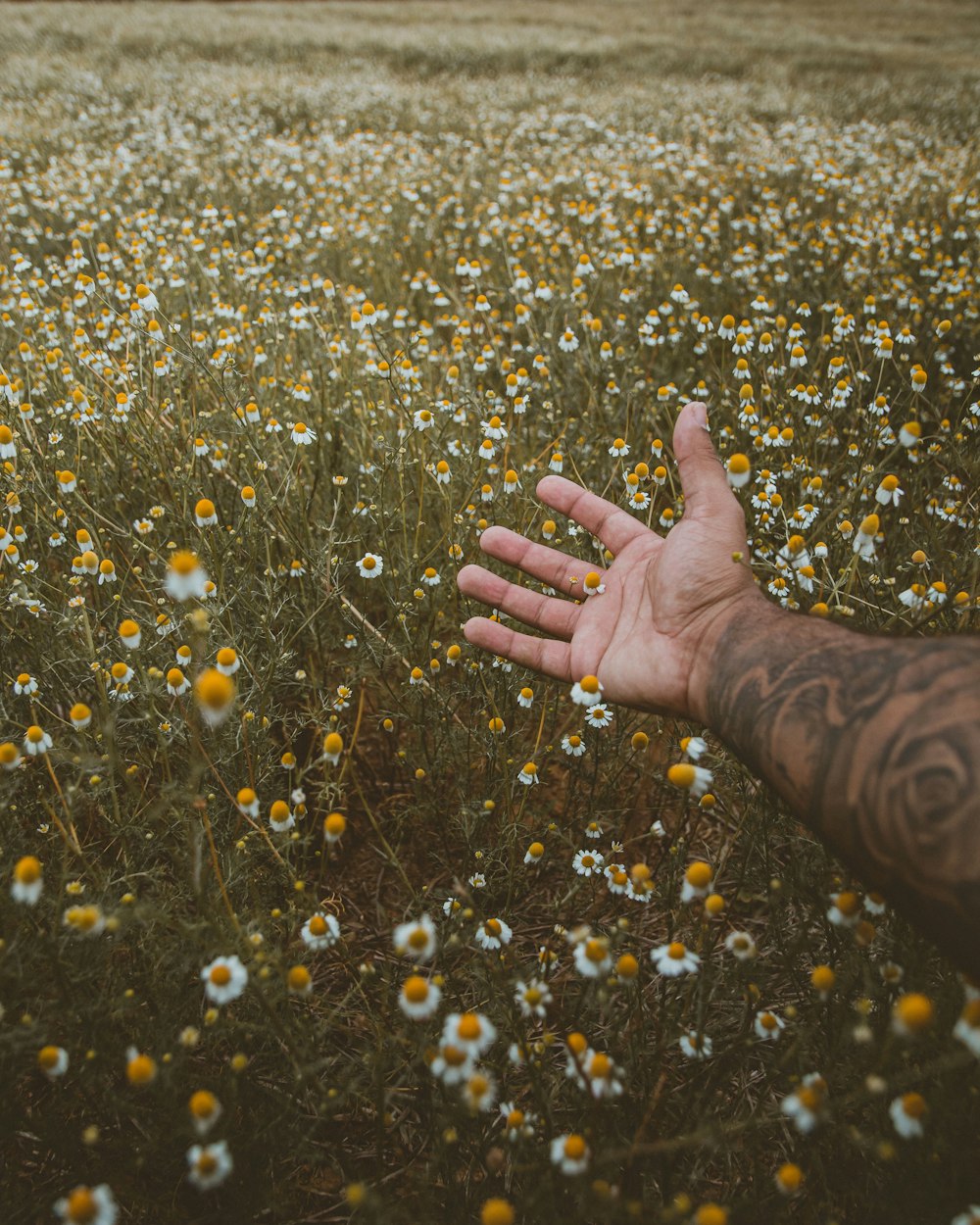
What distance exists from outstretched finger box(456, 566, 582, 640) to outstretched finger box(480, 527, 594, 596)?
110mm

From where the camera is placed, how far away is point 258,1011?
1736 mm

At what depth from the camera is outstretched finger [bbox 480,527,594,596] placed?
2549 millimetres

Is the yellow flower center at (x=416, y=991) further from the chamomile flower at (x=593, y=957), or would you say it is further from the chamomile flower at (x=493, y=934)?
the chamomile flower at (x=493, y=934)

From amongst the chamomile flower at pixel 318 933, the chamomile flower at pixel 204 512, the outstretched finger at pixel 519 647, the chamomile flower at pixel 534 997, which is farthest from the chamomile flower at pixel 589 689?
the chamomile flower at pixel 204 512

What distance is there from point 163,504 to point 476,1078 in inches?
103

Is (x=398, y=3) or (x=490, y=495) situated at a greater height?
(x=398, y=3)

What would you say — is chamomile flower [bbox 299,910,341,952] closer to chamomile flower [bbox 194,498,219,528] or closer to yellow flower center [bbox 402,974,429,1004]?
yellow flower center [bbox 402,974,429,1004]

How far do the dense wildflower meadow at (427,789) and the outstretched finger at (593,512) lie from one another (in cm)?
11

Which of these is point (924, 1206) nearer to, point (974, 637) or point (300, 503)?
point (974, 637)

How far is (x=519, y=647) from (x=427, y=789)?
0.64 meters

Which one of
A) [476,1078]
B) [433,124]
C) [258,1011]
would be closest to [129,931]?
[258,1011]

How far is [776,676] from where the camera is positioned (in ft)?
5.69

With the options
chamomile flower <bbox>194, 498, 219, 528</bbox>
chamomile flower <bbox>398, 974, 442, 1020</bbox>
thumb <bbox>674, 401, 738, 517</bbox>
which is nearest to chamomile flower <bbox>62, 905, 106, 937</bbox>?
chamomile flower <bbox>398, 974, 442, 1020</bbox>

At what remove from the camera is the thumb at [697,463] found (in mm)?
2178
